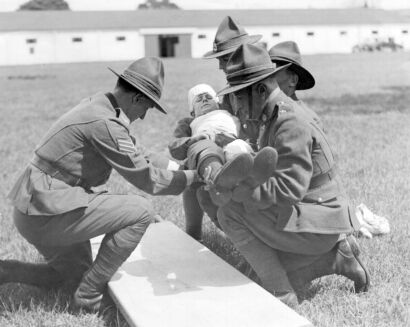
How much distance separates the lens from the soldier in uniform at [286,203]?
3.35 metres

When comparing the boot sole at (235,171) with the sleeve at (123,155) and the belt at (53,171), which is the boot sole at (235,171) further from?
the belt at (53,171)

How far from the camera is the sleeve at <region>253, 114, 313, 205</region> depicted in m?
3.33

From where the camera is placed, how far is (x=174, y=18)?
56219 mm

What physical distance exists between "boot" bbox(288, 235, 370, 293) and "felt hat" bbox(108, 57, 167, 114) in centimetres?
136

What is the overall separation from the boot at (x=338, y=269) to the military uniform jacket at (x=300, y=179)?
0.59 ft

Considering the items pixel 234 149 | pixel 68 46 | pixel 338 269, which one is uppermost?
pixel 234 149

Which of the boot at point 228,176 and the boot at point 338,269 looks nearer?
the boot at point 228,176

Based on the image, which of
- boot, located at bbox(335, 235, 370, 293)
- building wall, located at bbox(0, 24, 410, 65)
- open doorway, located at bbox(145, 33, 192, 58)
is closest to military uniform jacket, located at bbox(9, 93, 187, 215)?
boot, located at bbox(335, 235, 370, 293)

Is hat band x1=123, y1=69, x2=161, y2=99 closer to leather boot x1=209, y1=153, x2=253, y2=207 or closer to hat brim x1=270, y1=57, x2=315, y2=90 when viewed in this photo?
leather boot x1=209, y1=153, x2=253, y2=207

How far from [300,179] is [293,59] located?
135cm

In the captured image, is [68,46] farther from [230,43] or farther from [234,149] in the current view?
[234,149]

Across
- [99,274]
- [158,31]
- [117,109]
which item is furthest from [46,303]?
[158,31]

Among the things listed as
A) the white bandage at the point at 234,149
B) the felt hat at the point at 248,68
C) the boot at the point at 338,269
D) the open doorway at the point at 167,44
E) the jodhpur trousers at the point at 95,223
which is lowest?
the open doorway at the point at 167,44

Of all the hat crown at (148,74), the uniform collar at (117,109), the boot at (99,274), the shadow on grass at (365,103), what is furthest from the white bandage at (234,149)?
the shadow on grass at (365,103)
